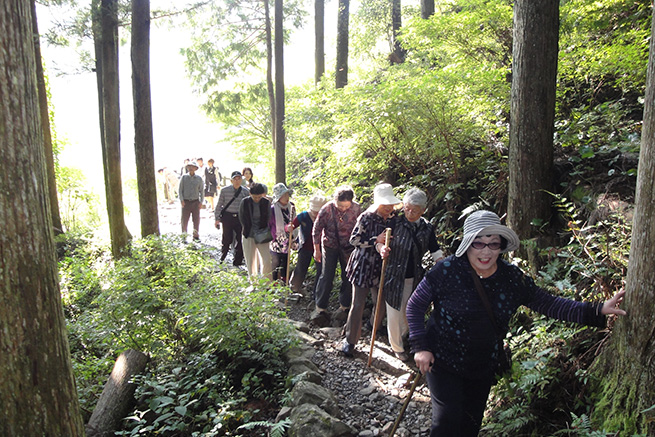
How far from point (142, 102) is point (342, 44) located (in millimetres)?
8017

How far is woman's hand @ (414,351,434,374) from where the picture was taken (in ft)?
9.21

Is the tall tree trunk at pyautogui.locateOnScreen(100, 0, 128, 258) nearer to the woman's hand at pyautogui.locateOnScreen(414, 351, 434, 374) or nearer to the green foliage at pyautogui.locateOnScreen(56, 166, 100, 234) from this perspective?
the green foliage at pyautogui.locateOnScreen(56, 166, 100, 234)

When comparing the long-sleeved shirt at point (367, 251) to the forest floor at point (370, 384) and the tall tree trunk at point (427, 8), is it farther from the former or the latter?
the tall tree trunk at point (427, 8)

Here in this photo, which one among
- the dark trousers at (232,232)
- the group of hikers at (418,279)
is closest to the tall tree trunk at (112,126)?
the dark trousers at (232,232)

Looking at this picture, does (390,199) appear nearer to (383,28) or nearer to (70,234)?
(70,234)

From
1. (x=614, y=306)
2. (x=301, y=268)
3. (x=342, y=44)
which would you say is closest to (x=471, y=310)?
(x=614, y=306)

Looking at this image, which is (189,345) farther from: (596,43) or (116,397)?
(596,43)

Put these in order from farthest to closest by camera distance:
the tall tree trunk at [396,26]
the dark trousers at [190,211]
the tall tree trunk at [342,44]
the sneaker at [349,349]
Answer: the tall tree trunk at [396,26]
the tall tree trunk at [342,44]
the dark trousers at [190,211]
the sneaker at [349,349]

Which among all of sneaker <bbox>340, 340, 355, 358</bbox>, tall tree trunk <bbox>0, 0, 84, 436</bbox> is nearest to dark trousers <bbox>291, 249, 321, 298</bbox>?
sneaker <bbox>340, 340, 355, 358</bbox>

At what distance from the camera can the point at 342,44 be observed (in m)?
14.0

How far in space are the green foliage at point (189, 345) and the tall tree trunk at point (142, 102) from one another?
2342 millimetres

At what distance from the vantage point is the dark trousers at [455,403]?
2812 mm

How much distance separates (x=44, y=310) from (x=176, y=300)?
11.7 ft

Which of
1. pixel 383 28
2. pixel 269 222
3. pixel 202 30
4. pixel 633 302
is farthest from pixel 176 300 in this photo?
pixel 383 28
